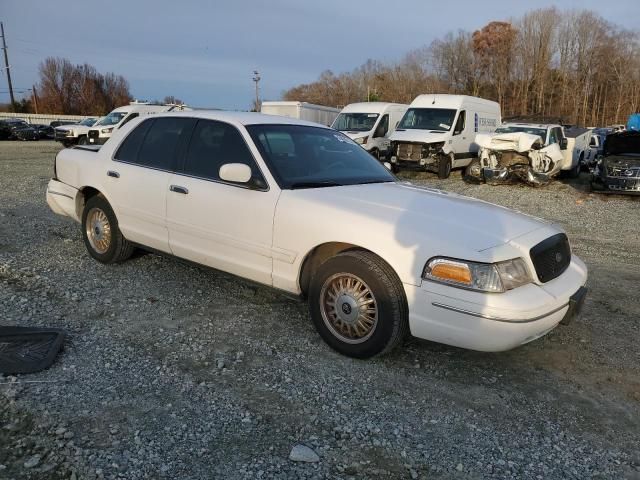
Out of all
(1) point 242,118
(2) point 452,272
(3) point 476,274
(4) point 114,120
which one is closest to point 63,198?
(1) point 242,118

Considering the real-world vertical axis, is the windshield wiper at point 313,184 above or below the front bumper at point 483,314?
above

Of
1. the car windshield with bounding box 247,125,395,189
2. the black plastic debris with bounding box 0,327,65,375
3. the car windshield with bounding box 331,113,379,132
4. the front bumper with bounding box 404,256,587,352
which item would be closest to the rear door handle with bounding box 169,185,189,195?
the car windshield with bounding box 247,125,395,189

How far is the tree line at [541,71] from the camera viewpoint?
55781mm

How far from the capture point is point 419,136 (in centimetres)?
1614

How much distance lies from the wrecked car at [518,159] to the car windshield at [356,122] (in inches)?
172

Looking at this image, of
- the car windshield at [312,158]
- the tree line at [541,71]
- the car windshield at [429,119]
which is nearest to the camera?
the car windshield at [312,158]

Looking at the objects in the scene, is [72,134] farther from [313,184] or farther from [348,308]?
[348,308]

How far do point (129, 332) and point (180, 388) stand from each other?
97 cm

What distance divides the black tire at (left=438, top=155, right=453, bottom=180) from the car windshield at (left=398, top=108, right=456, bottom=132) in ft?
3.24

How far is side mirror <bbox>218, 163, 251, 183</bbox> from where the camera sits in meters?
3.88

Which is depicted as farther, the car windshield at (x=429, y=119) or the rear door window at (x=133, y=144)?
the car windshield at (x=429, y=119)

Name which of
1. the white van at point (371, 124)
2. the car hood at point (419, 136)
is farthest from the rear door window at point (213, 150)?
the white van at point (371, 124)

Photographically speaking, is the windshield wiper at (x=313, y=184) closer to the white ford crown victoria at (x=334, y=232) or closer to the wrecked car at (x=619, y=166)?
the white ford crown victoria at (x=334, y=232)

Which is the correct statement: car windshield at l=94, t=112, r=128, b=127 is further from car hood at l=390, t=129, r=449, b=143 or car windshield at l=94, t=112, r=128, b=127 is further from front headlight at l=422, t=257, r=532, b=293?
front headlight at l=422, t=257, r=532, b=293
